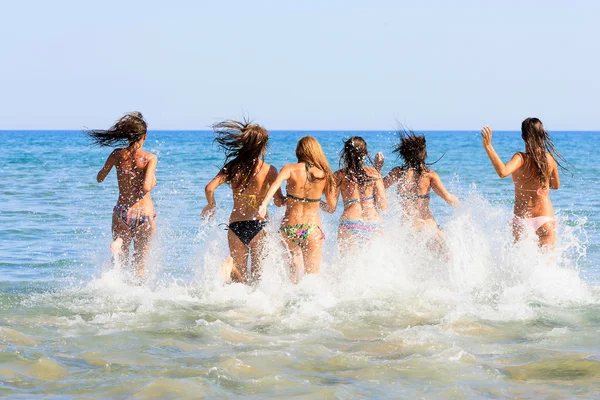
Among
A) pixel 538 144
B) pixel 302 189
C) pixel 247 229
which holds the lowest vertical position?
pixel 247 229

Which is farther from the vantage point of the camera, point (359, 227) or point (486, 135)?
point (359, 227)

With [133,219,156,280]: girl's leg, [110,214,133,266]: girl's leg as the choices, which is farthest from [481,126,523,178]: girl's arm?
[110,214,133,266]: girl's leg

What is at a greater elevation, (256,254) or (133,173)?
(133,173)

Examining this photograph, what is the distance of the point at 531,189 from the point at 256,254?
257cm

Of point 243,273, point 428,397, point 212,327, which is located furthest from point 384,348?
point 243,273

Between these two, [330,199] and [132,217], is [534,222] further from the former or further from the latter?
[132,217]

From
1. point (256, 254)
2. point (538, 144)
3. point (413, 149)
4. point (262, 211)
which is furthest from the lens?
point (413, 149)

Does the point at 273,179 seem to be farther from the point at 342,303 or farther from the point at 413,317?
the point at 413,317

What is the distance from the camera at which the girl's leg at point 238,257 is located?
22.7ft

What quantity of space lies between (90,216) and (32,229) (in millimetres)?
1937

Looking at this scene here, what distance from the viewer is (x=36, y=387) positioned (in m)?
4.62

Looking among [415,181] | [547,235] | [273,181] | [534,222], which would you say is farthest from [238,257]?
[547,235]

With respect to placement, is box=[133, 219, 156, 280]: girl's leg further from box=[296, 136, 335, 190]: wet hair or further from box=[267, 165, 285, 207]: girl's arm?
box=[296, 136, 335, 190]: wet hair

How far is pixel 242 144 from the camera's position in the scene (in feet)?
22.3
